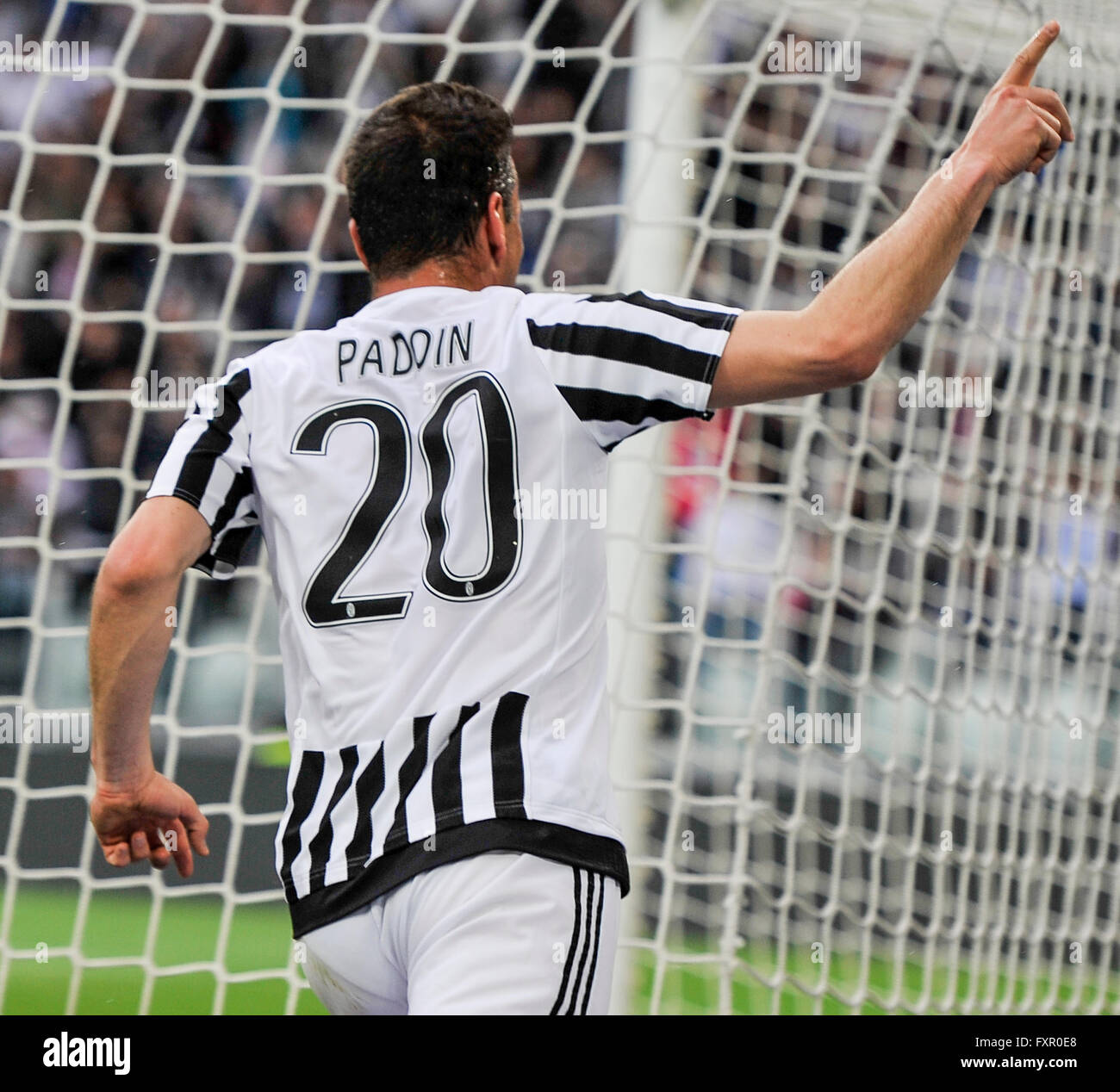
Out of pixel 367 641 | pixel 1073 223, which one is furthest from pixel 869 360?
pixel 1073 223

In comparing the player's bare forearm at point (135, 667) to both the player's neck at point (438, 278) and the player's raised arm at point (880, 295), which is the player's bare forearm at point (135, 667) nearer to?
the player's neck at point (438, 278)

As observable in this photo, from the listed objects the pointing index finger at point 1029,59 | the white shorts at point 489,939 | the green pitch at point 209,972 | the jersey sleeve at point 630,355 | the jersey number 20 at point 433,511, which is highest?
the pointing index finger at point 1029,59

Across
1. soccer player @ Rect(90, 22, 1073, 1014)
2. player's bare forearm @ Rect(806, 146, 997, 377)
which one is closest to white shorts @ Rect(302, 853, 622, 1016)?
soccer player @ Rect(90, 22, 1073, 1014)

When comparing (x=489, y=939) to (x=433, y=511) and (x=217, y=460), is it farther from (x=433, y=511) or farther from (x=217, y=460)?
(x=217, y=460)

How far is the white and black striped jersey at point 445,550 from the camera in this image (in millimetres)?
1449

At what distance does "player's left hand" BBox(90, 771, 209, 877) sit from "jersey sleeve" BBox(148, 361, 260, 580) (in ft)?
1.05

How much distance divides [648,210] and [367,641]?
1.54 metres

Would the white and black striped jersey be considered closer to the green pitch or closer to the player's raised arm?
the player's raised arm

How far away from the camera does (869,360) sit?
1.41 m

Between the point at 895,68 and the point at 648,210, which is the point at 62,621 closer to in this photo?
the point at 648,210

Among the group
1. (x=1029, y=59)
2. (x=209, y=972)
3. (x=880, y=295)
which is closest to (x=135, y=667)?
(x=880, y=295)

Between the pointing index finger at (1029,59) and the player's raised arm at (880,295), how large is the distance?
0.14 feet

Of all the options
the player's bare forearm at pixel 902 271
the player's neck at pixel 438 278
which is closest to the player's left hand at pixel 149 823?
the player's neck at pixel 438 278

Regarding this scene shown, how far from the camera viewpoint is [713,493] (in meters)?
4.11
